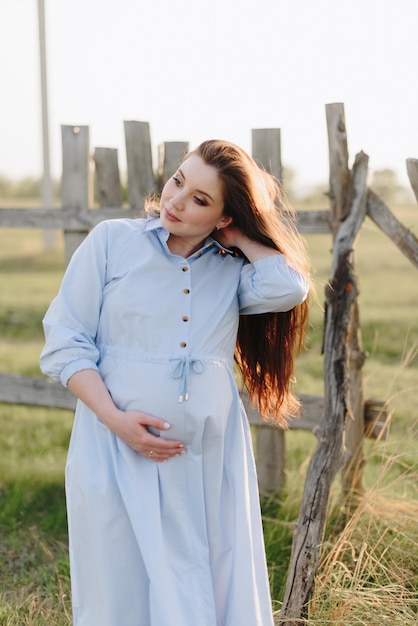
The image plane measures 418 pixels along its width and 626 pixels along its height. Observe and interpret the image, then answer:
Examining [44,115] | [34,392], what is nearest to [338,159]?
[34,392]

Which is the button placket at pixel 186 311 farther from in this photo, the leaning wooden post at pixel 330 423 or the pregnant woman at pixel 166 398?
the leaning wooden post at pixel 330 423

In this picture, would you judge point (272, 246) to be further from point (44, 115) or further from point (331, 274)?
point (44, 115)

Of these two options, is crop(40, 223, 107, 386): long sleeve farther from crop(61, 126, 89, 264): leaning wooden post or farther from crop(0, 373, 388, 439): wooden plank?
crop(61, 126, 89, 264): leaning wooden post

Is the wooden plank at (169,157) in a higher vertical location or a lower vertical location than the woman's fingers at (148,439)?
higher

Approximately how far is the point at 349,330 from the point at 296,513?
91cm

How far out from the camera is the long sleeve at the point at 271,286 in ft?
7.60

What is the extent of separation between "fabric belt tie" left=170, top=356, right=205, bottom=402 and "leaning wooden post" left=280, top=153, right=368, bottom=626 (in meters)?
0.99

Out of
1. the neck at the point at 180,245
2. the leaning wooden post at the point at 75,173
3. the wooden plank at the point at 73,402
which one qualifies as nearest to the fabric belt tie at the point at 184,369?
the neck at the point at 180,245

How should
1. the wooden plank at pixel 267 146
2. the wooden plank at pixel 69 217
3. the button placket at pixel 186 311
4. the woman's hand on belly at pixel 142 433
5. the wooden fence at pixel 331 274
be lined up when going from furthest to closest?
the wooden plank at pixel 69 217 < the wooden plank at pixel 267 146 < the wooden fence at pixel 331 274 < the button placket at pixel 186 311 < the woman's hand on belly at pixel 142 433

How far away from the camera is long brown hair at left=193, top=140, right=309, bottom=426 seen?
7.41 ft

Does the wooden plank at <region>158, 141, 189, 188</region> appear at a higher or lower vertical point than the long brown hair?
higher

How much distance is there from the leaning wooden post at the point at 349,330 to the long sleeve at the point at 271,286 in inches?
50.7

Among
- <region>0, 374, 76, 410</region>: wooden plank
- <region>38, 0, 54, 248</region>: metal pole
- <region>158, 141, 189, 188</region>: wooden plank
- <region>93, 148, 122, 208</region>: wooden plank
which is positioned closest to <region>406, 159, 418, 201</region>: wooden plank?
<region>158, 141, 189, 188</region>: wooden plank

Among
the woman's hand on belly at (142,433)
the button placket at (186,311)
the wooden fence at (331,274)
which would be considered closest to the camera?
the woman's hand on belly at (142,433)
